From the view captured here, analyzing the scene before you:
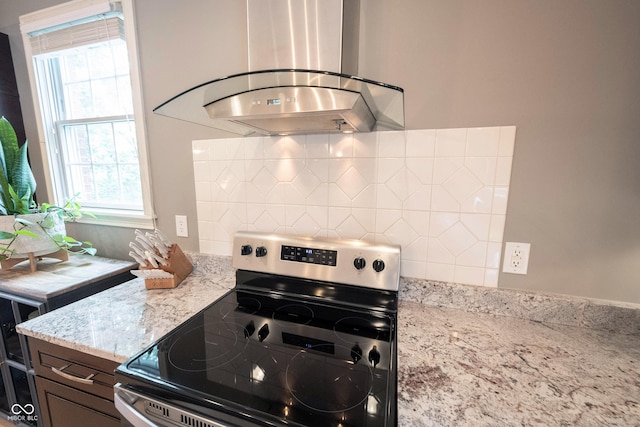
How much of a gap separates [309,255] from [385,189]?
421 mm

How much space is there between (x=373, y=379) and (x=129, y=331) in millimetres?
805

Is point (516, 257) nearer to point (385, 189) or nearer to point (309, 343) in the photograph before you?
point (385, 189)

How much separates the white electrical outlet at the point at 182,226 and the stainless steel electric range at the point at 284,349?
423 millimetres

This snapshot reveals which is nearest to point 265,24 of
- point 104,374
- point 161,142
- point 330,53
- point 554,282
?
point 330,53

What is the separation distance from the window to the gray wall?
1.36 metres

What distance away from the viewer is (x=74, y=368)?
3.08 ft

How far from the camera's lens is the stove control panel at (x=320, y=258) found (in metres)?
1.06

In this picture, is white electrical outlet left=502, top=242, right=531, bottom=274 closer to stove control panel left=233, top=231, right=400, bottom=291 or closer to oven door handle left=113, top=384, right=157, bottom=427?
stove control panel left=233, top=231, right=400, bottom=291

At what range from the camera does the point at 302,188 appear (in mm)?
1260

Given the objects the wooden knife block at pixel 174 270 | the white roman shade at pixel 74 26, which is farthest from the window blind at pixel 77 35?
the wooden knife block at pixel 174 270

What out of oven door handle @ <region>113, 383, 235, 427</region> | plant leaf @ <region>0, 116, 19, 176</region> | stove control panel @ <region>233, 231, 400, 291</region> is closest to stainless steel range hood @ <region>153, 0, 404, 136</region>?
stove control panel @ <region>233, 231, 400, 291</region>

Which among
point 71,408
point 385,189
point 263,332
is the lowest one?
point 71,408

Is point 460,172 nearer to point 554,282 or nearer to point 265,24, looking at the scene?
point 554,282

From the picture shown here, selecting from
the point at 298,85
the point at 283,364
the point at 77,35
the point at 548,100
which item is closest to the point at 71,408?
the point at 283,364
